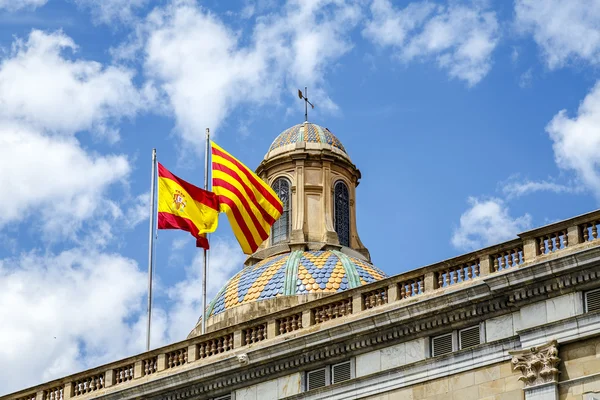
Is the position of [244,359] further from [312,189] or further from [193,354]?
[312,189]

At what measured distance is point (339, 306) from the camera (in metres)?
43.2

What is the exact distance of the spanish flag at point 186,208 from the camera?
52125 millimetres

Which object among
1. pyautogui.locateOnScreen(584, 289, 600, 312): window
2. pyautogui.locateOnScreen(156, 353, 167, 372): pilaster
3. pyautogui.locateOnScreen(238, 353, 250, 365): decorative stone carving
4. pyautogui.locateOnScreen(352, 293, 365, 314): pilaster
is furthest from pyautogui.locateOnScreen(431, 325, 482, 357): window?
pyautogui.locateOnScreen(156, 353, 167, 372): pilaster

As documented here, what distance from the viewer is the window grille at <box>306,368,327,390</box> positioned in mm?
42219

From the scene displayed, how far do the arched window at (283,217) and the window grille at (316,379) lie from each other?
1131 inches

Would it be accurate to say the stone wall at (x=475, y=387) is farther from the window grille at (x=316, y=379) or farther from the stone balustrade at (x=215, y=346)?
the stone balustrade at (x=215, y=346)

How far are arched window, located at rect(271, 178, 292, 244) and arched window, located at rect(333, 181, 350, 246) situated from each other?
2137mm

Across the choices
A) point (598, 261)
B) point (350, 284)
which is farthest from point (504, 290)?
point (350, 284)

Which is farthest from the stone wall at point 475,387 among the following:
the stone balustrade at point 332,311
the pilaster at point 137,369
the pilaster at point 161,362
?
the pilaster at point 137,369

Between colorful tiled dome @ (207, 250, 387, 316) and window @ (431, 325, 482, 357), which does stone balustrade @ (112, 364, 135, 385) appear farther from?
colorful tiled dome @ (207, 250, 387, 316)

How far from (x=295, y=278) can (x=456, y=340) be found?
26289mm

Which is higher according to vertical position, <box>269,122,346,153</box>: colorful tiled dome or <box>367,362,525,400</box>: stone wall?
<box>269,122,346,153</box>: colorful tiled dome

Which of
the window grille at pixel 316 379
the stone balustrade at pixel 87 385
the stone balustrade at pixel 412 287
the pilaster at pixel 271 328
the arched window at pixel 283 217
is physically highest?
the arched window at pixel 283 217

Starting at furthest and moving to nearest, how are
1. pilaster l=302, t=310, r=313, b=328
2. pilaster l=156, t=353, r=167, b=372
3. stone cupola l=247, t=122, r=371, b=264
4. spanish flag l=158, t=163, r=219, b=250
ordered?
1. stone cupola l=247, t=122, r=371, b=264
2. spanish flag l=158, t=163, r=219, b=250
3. pilaster l=156, t=353, r=167, b=372
4. pilaster l=302, t=310, r=313, b=328
